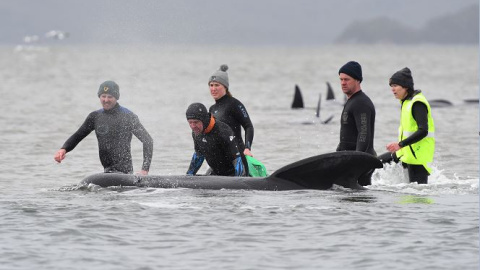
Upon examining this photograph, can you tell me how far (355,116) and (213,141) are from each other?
2.14 meters

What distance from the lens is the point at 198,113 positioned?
1545cm

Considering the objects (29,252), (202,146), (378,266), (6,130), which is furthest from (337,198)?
(6,130)

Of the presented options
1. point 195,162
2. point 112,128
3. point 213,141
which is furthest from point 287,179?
point 112,128

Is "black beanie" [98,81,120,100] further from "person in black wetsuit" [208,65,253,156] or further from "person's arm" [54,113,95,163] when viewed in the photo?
"person in black wetsuit" [208,65,253,156]

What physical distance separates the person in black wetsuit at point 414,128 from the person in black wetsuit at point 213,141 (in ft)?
7.68

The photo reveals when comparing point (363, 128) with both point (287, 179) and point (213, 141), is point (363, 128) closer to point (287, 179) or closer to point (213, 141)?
point (287, 179)

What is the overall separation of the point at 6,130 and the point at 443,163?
15.5m

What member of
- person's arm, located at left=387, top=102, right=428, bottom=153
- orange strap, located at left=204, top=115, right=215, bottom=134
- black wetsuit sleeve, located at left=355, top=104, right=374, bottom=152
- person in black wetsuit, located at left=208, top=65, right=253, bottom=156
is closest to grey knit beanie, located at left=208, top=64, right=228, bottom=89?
person in black wetsuit, located at left=208, top=65, right=253, bottom=156

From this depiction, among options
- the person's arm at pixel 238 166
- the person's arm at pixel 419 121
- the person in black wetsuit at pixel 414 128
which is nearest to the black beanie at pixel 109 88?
the person's arm at pixel 238 166

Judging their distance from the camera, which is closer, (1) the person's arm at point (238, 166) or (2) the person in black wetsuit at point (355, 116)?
(2) the person in black wetsuit at point (355, 116)

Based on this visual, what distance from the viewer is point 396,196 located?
16078 mm

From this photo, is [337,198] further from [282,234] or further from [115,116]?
[115,116]

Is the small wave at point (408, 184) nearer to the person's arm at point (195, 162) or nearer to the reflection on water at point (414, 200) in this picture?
the reflection on water at point (414, 200)

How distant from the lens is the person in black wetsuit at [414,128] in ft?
51.0
